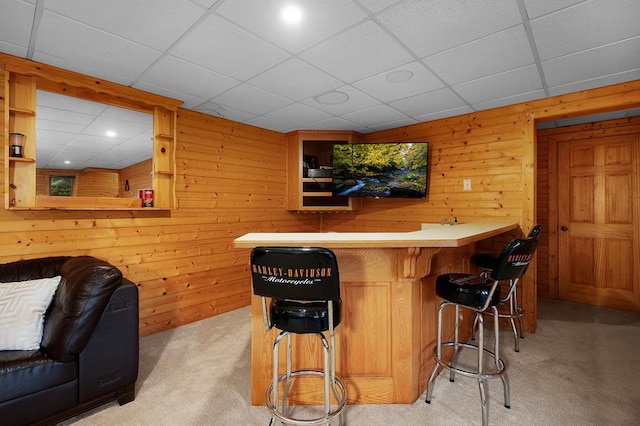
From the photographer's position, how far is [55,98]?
2.62 metres

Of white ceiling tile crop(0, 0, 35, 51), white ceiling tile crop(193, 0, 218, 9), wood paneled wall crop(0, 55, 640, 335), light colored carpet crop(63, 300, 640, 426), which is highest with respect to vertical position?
white ceiling tile crop(193, 0, 218, 9)

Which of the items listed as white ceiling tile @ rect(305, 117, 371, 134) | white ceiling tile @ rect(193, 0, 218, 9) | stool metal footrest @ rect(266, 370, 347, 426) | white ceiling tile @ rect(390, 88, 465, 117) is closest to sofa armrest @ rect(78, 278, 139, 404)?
stool metal footrest @ rect(266, 370, 347, 426)

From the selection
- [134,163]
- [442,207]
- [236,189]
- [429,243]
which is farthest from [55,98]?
[442,207]

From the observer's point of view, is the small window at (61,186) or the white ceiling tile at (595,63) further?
the small window at (61,186)

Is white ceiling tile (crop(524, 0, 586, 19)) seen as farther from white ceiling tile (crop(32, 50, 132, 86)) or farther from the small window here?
the small window

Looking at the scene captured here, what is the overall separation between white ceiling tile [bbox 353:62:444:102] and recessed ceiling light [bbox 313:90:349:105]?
9.4 inches

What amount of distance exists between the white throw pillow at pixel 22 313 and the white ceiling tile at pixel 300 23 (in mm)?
2058

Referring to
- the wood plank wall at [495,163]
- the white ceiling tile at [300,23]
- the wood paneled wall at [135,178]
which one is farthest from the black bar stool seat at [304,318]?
the wood plank wall at [495,163]

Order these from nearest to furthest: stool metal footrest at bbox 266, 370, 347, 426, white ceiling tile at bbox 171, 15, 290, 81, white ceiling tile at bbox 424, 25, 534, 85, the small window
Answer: stool metal footrest at bbox 266, 370, 347, 426, white ceiling tile at bbox 171, 15, 290, 81, white ceiling tile at bbox 424, 25, 534, 85, the small window

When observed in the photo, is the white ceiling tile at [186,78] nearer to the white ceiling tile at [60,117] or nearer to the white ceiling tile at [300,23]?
the white ceiling tile at [60,117]

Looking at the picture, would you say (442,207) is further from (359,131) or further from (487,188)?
(359,131)

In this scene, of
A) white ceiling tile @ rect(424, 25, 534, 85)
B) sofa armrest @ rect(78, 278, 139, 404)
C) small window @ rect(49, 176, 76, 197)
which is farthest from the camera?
small window @ rect(49, 176, 76, 197)

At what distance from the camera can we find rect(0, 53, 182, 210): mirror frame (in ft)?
7.88

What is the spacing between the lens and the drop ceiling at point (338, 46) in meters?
1.81
